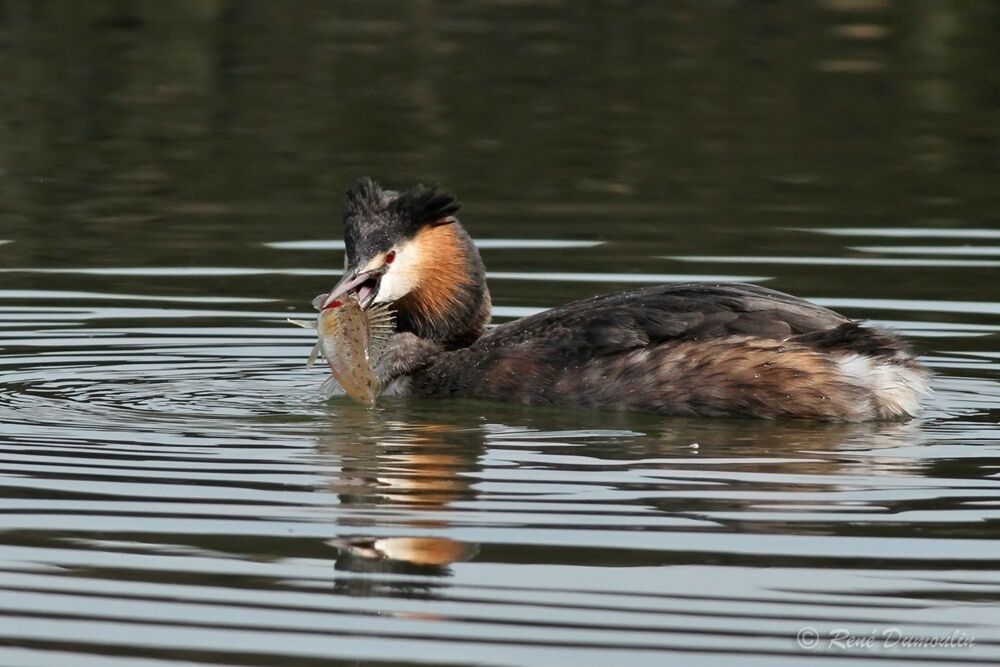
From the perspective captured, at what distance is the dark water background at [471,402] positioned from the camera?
5730 millimetres

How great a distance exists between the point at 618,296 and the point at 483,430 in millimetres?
1082

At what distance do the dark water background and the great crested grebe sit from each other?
0.16 meters

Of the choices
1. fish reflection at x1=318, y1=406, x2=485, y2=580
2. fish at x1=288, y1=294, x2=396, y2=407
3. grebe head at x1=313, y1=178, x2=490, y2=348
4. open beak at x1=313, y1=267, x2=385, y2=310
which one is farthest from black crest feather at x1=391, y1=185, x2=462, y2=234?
fish reflection at x1=318, y1=406, x2=485, y2=580

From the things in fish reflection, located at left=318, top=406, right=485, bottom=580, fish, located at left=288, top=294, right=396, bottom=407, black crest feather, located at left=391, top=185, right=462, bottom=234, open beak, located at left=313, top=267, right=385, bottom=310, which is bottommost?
fish reflection, located at left=318, top=406, right=485, bottom=580

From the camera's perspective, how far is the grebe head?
9.52m

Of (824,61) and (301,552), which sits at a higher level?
(824,61)

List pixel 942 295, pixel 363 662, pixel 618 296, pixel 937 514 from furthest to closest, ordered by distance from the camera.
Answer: pixel 942 295 → pixel 618 296 → pixel 937 514 → pixel 363 662

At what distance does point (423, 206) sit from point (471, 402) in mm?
989

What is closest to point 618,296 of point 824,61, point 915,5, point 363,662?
point 363,662

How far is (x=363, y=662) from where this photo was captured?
5.30 m

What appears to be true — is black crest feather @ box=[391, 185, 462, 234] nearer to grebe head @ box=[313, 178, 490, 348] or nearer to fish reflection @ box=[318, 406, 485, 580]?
grebe head @ box=[313, 178, 490, 348]

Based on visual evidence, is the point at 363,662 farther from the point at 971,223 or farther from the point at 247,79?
the point at 247,79

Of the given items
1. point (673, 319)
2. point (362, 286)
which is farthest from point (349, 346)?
point (673, 319)

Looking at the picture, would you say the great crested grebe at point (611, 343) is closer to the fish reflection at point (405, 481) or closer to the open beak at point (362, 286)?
the open beak at point (362, 286)
